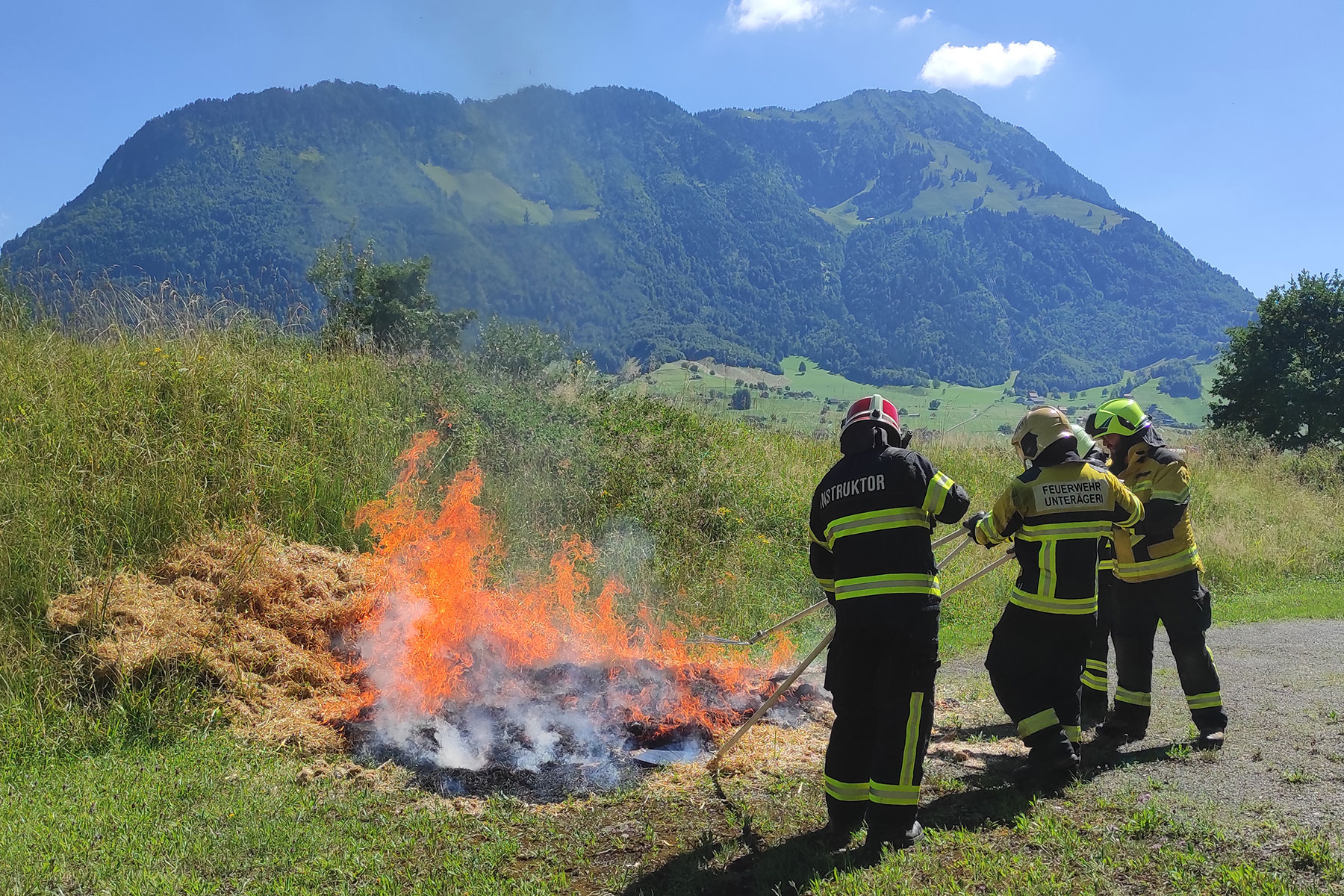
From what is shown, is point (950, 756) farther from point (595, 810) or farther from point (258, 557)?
point (258, 557)

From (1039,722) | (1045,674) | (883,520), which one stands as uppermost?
(883,520)

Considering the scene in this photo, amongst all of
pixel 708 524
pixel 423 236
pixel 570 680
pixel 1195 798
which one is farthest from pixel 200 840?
pixel 423 236

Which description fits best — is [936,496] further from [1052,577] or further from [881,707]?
[1052,577]

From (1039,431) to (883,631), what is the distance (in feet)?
6.05

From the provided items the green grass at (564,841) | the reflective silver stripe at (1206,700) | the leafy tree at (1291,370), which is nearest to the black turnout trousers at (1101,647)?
the reflective silver stripe at (1206,700)

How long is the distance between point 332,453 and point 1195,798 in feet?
27.5

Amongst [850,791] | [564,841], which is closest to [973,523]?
[850,791]

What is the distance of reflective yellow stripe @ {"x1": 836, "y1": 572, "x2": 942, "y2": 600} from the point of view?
4254mm

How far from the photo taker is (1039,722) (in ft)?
16.3

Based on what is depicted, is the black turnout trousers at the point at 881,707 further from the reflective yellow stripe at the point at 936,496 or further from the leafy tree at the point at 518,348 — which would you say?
the leafy tree at the point at 518,348

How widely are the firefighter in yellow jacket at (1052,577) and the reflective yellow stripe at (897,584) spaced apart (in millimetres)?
1071

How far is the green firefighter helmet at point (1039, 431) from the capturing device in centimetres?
505

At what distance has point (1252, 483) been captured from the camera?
1928 cm

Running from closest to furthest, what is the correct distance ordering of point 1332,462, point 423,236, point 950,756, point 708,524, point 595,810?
point 595,810
point 950,756
point 708,524
point 1332,462
point 423,236
